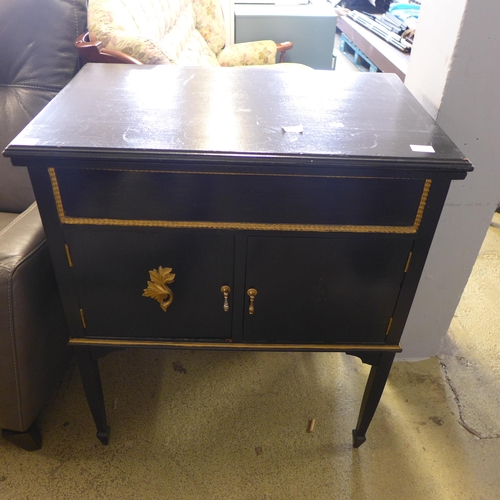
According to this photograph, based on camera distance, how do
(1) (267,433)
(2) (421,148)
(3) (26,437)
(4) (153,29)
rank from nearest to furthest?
(2) (421,148) < (3) (26,437) < (1) (267,433) < (4) (153,29)

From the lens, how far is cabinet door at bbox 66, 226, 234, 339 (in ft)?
2.56

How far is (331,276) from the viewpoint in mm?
828

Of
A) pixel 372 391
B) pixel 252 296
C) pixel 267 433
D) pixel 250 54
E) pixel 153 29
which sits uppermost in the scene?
pixel 153 29

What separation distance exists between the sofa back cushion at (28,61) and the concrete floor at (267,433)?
0.59 m

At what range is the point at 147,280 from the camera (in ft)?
2.75

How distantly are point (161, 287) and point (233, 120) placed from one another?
1.06 feet

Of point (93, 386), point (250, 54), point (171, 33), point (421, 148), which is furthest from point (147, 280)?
point (250, 54)

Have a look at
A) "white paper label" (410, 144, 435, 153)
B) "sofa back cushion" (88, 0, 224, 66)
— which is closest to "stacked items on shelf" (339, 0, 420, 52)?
"sofa back cushion" (88, 0, 224, 66)

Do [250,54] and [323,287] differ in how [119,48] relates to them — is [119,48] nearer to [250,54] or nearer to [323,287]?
[323,287]

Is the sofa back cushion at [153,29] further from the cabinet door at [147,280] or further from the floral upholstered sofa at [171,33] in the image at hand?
the cabinet door at [147,280]

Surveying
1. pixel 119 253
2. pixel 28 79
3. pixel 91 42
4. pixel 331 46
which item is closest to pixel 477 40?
pixel 119 253

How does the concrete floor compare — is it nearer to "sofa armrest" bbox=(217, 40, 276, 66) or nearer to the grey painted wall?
the grey painted wall

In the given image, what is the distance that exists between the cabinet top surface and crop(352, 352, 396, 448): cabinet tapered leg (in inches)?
18.4

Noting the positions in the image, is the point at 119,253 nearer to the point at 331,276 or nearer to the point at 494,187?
the point at 331,276
